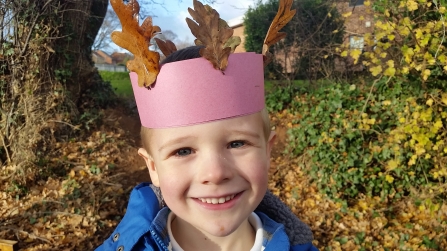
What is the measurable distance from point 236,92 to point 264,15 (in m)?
10.3

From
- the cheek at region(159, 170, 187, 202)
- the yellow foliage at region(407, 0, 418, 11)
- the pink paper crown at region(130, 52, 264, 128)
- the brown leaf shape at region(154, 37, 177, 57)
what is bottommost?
the cheek at region(159, 170, 187, 202)

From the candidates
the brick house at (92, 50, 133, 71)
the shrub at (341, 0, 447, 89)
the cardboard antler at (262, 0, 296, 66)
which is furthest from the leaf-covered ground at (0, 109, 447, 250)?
the cardboard antler at (262, 0, 296, 66)

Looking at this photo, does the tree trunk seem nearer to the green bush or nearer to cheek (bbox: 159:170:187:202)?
the green bush

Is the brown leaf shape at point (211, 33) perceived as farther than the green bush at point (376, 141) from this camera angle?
No

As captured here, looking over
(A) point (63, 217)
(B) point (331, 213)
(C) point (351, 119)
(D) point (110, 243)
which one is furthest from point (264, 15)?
(D) point (110, 243)

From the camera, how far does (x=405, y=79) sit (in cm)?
484

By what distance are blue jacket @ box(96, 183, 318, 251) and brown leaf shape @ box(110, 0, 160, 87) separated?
0.61 meters

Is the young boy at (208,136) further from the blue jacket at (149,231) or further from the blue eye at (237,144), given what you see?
the blue jacket at (149,231)

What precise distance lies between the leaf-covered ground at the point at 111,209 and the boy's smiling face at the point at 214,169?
123 inches

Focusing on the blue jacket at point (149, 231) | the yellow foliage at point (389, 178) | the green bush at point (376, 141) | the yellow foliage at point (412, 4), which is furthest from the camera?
the yellow foliage at point (389, 178)

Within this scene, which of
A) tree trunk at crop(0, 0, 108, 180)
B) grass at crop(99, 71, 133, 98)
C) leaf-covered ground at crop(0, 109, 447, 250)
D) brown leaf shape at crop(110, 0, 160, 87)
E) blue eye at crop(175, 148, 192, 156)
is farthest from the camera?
grass at crop(99, 71, 133, 98)

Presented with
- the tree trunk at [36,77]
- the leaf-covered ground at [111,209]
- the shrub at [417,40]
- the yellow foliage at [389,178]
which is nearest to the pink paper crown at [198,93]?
the shrub at [417,40]

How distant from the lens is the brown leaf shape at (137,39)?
1.21m

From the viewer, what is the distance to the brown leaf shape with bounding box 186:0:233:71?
1216 mm
